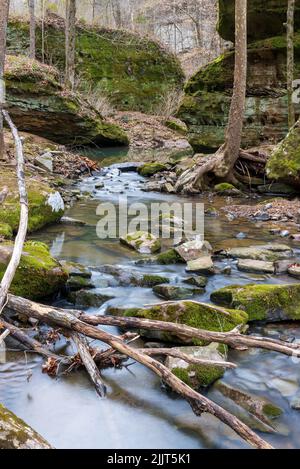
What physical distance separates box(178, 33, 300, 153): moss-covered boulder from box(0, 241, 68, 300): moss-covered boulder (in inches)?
462

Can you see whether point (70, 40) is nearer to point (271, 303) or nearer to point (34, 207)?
point (34, 207)

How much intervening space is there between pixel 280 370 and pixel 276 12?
14179 mm

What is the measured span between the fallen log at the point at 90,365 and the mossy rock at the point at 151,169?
12.5 m

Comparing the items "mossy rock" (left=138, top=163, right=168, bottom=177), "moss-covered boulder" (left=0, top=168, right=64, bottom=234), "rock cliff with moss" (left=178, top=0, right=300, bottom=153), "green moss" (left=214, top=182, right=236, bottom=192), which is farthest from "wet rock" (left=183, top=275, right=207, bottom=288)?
"rock cliff with moss" (left=178, top=0, right=300, bottom=153)

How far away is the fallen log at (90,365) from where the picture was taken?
381cm

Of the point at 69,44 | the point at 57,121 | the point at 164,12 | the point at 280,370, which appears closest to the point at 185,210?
the point at 280,370

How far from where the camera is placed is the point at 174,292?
5676 millimetres

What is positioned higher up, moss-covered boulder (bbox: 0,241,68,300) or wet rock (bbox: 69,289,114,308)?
moss-covered boulder (bbox: 0,241,68,300)

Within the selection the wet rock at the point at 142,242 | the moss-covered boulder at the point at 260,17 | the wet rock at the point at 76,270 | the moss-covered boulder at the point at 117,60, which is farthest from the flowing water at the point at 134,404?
the moss-covered boulder at the point at 117,60

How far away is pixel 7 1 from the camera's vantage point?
10391 mm

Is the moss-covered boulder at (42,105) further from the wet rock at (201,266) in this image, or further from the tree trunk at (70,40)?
the wet rock at (201,266)

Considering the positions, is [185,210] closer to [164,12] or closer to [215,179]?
[215,179]

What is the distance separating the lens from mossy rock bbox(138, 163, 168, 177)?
16.2 meters

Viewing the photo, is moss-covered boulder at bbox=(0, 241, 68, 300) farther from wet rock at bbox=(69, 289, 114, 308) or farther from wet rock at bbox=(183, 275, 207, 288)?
wet rock at bbox=(183, 275, 207, 288)
